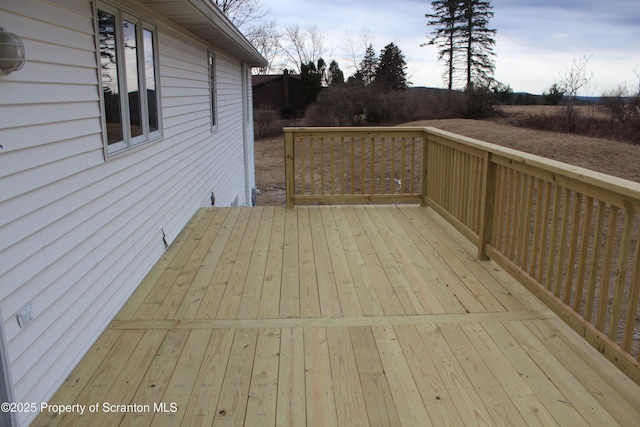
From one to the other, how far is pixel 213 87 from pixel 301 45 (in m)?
26.1

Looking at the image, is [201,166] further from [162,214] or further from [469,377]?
[469,377]

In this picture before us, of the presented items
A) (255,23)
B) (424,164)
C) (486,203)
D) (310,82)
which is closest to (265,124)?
(310,82)

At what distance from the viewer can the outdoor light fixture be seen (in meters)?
2.03

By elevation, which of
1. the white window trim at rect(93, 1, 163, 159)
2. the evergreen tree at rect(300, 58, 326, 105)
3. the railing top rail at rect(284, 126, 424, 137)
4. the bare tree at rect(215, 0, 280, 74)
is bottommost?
the railing top rail at rect(284, 126, 424, 137)

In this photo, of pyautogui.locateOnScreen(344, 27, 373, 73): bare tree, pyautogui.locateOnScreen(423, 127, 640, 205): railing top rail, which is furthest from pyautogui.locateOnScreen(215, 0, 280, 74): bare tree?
pyautogui.locateOnScreen(423, 127, 640, 205): railing top rail

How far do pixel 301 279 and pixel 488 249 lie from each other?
150cm

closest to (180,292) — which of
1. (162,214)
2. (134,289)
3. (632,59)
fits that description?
(134,289)

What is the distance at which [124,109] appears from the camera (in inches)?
147

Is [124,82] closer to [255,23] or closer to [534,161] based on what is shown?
[534,161]

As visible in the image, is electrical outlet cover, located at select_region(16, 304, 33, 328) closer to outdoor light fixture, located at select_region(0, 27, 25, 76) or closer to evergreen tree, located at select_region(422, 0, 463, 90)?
outdoor light fixture, located at select_region(0, 27, 25, 76)

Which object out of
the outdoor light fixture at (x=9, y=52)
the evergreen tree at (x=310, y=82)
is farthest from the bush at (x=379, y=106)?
the outdoor light fixture at (x=9, y=52)

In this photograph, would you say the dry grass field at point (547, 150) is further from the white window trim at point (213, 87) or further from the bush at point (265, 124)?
the bush at point (265, 124)

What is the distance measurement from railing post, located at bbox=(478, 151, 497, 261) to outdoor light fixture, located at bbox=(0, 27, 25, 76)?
3.18 metres

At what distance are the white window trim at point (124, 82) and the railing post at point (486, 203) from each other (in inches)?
105
